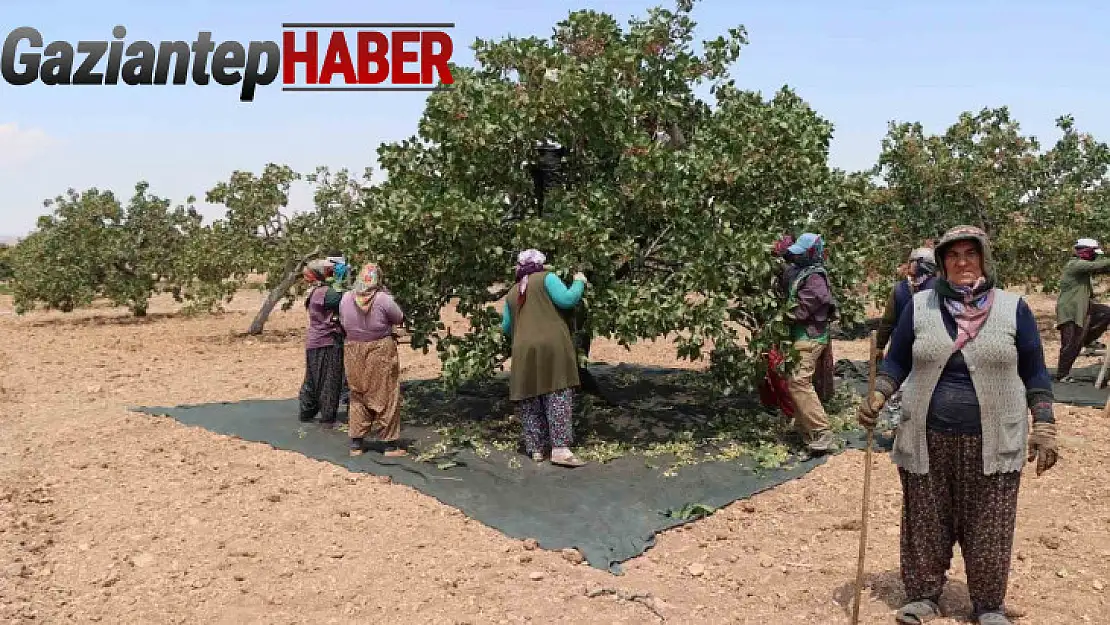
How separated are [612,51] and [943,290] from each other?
3838 mm

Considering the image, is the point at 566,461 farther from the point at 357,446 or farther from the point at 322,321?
the point at 322,321

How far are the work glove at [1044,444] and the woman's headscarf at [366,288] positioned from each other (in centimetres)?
444

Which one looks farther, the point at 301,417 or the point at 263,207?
the point at 263,207

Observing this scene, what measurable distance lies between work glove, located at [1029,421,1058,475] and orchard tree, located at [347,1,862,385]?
8.77 ft

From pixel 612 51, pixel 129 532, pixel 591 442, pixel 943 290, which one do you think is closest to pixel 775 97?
pixel 612 51

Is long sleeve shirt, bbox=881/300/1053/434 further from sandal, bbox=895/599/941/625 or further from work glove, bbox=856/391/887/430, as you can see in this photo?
sandal, bbox=895/599/941/625

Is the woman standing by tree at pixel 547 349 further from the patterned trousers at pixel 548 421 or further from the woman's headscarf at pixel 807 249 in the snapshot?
the woman's headscarf at pixel 807 249

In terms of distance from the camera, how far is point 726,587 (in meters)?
4.45

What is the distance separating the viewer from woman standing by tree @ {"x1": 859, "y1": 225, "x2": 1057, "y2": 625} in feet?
11.6

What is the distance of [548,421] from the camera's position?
20.4 feet

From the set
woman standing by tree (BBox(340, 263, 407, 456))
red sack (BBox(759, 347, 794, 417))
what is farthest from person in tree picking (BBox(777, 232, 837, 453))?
woman standing by tree (BBox(340, 263, 407, 456))

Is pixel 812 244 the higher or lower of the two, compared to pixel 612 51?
lower

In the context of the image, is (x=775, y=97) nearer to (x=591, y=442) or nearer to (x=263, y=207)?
(x=591, y=442)

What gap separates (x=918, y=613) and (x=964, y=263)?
1.59 m
